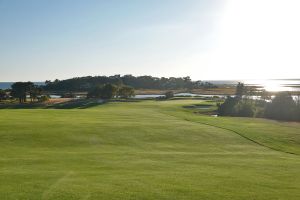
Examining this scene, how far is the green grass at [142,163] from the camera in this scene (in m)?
16.0

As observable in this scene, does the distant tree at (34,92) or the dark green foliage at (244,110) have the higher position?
the distant tree at (34,92)

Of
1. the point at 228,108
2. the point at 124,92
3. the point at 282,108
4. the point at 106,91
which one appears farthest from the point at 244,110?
the point at 124,92

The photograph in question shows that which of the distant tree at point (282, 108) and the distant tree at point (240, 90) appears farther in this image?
the distant tree at point (240, 90)

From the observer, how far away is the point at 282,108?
75625mm

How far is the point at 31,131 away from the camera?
35312mm

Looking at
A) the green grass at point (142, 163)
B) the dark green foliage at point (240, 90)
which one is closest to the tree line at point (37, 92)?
the dark green foliage at point (240, 90)

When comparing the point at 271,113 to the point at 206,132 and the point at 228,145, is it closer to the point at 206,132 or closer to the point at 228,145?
the point at 206,132

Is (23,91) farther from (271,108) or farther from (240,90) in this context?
(271,108)

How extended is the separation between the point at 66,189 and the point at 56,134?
63.9 feet

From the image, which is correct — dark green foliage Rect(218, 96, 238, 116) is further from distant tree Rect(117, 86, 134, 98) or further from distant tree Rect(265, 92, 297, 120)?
distant tree Rect(117, 86, 134, 98)

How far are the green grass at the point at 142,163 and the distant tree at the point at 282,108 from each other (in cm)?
3467

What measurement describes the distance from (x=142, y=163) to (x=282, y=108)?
59.5m

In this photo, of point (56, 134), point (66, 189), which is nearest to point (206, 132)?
point (56, 134)

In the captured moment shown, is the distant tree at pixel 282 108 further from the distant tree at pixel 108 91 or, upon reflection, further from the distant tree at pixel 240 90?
the distant tree at pixel 108 91
